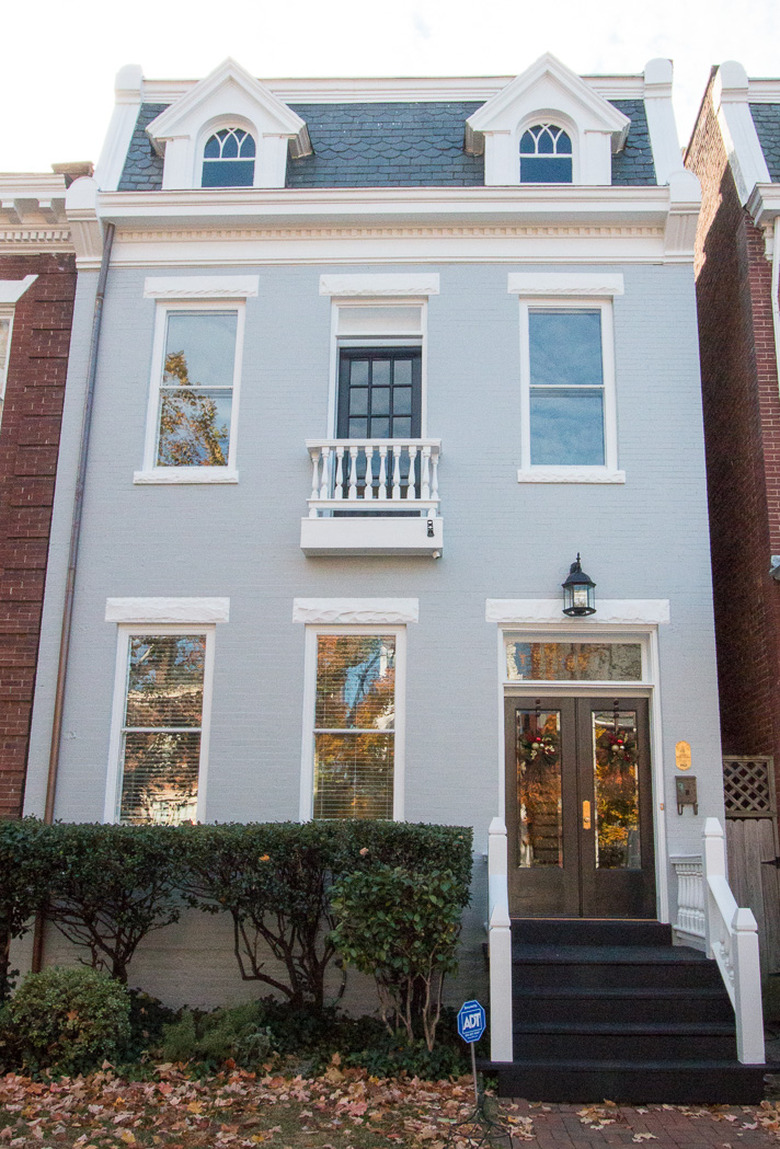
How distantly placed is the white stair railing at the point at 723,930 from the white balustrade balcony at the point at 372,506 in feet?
12.2

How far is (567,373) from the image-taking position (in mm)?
10320

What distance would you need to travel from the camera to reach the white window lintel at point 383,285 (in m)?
10.4

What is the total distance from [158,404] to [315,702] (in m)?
3.62

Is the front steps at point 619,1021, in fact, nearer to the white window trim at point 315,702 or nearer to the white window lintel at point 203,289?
the white window trim at point 315,702

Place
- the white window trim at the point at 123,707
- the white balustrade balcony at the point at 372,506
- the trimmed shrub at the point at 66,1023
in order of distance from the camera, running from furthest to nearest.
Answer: the white balustrade balcony at the point at 372,506
the white window trim at the point at 123,707
the trimmed shrub at the point at 66,1023

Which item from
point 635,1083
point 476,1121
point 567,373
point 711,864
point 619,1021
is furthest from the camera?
point 567,373

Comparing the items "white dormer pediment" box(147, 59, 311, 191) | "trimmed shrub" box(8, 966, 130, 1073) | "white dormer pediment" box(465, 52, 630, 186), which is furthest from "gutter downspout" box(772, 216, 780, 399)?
"trimmed shrub" box(8, 966, 130, 1073)

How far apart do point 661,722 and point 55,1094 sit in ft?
19.5

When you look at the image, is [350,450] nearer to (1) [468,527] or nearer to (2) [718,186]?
(1) [468,527]

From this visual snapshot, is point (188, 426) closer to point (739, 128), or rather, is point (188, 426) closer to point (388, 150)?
point (388, 150)

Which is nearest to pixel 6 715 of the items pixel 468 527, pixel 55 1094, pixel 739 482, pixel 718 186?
pixel 55 1094

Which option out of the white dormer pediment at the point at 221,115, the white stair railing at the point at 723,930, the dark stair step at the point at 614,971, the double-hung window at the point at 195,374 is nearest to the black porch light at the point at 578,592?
the white stair railing at the point at 723,930

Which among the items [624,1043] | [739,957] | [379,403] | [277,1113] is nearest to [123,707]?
[379,403]

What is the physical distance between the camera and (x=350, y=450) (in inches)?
388
